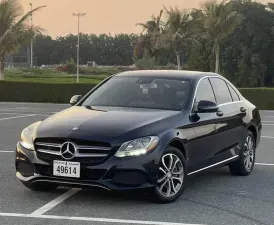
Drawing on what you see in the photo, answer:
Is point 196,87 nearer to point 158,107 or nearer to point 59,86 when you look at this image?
point 158,107

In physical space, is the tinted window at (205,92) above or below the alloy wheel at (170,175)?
above

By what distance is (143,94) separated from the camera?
22.9ft

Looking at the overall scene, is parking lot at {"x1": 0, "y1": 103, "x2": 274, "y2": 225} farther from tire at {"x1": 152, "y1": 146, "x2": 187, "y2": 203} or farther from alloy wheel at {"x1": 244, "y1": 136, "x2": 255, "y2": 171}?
alloy wheel at {"x1": 244, "y1": 136, "x2": 255, "y2": 171}

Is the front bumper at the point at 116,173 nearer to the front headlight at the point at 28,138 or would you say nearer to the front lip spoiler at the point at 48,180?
the front lip spoiler at the point at 48,180

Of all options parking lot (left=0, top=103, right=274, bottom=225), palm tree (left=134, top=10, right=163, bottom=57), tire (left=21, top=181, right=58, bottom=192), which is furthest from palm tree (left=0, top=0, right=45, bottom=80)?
tire (left=21, top=181, right=58, bottom=192)

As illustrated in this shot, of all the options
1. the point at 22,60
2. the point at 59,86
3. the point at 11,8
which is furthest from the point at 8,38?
the point at 22,60

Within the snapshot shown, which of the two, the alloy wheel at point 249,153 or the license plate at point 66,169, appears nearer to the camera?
the license plate at point 66,169

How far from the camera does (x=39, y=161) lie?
593cm

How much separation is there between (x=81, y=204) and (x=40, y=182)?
522 mm

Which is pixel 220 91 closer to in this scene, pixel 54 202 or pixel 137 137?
pixel 137 137

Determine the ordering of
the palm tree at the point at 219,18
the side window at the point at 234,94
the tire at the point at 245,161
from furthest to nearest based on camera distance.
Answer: the palm tree at the point at 219,18
the side window at the point at 234,94
the tire at the point at 245,161

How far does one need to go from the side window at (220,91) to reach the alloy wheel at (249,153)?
2.44 feet

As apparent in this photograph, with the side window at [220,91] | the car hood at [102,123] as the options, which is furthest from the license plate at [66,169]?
the side window at [220,91]

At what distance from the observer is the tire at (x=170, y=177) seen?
596 cm
